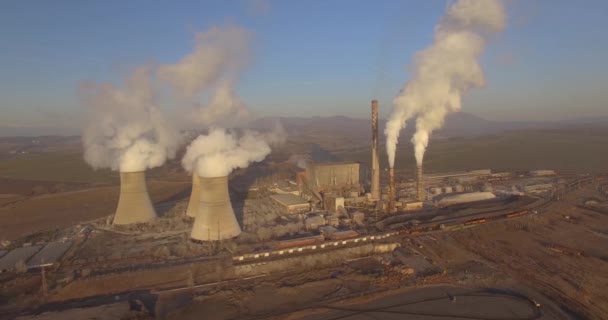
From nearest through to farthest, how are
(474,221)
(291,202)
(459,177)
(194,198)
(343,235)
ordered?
(343,235) → (474,221) → (194,198) → (291,202) → (459,177)

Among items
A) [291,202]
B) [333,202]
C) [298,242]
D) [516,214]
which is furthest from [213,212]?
[516,214]

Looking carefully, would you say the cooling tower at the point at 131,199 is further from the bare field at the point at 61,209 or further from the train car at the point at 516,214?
the train car at the point at 516,214

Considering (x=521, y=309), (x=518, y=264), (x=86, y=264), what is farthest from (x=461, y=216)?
(x=86, y=264)

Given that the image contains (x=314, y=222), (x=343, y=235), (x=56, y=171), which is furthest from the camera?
(x=56, y=171)

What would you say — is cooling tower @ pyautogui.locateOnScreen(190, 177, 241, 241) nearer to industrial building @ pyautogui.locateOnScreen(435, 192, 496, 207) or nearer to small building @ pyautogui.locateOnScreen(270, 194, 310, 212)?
small building @ pyautogui.locateOnScreen(270, 194, 310, 212)

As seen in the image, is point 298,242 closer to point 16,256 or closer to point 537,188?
point 16,256

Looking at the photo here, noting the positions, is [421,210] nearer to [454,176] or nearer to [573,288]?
[573,288]

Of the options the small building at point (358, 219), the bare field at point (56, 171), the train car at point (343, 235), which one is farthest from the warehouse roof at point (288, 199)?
the bare field at point (56, 171)

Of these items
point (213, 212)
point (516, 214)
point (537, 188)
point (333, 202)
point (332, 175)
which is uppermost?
point (332, 175)
